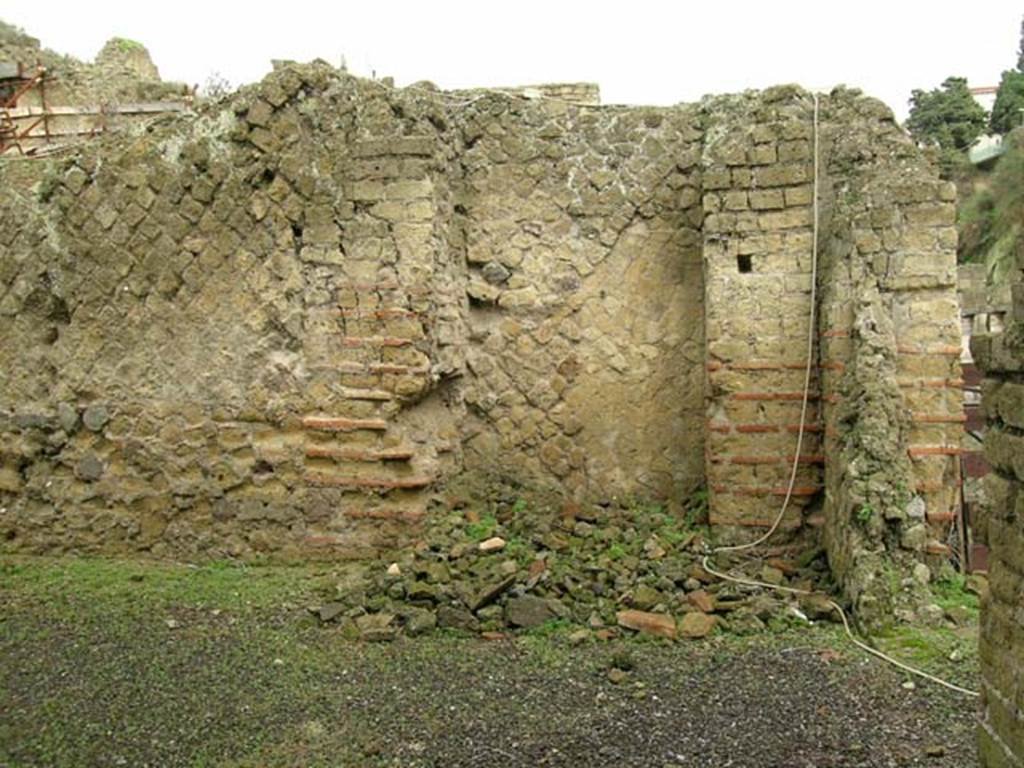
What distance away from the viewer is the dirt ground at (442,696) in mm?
3623

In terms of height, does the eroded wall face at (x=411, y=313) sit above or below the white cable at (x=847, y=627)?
above

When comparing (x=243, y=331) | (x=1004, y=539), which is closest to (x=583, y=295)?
(x=243, y=331)

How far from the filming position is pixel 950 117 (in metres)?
22.0

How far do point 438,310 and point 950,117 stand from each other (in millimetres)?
20065

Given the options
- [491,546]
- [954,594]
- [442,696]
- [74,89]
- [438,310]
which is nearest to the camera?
[442,696]

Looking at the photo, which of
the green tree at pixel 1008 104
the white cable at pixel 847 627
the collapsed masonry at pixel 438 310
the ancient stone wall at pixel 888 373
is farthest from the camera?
the green tree at pixel 1008 104

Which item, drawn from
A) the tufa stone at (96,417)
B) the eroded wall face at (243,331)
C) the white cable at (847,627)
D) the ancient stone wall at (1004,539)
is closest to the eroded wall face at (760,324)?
the white cable at (847,627)

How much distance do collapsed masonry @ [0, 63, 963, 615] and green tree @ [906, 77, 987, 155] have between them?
17355 mm

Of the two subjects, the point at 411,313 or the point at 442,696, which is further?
the point at 411,313

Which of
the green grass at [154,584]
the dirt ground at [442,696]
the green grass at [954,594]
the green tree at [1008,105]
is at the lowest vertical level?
the dirt ground at [442,696]

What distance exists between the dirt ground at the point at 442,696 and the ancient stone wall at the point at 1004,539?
846 millimetres

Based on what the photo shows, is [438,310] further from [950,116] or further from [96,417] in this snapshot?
[950,116]

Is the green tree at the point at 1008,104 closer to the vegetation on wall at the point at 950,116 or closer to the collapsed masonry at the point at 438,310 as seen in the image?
the vegetation on wall at the point at 950,116

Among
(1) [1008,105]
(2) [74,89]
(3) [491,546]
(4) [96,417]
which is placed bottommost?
(3) [491,546]
